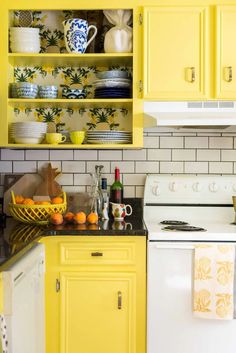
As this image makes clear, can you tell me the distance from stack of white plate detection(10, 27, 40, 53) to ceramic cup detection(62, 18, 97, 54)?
21cm

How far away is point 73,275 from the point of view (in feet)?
9.23

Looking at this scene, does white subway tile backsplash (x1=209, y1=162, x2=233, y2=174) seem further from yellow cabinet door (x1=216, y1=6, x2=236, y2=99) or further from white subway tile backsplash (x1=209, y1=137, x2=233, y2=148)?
yellow cabinet door (x1=216, y1=6, x2=236, y2=99)

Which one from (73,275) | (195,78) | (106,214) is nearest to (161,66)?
(195,78)

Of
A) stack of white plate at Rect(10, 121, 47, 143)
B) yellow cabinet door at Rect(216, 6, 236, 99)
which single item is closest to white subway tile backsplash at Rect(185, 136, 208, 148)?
yellow cabinet door at Rect(216, 6, 236, 99)

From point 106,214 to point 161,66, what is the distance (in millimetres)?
987

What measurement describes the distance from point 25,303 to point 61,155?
62.2 inches

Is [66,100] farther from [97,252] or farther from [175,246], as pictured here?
[175,246]

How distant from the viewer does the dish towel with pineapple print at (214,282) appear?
106 inches

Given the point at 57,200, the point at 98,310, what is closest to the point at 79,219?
the point at 57,200

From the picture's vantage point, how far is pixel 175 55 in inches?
121

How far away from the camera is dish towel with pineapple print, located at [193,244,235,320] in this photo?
270 centimetres

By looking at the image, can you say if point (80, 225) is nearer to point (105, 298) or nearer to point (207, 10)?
point (105, 298)

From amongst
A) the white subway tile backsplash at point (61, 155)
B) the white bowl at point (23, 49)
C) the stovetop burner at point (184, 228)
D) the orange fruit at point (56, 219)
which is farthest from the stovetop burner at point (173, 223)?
the white bowl at point (23, 49)

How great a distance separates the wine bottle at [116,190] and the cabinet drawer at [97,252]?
1.82 feet
